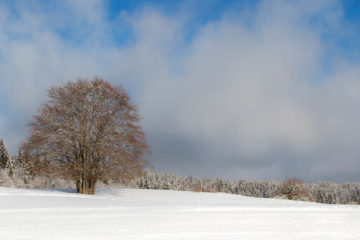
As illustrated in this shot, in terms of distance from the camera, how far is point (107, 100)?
78.4 feet

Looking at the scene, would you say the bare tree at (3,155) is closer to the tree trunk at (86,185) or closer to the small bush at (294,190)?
the tree trunk at (86,185)

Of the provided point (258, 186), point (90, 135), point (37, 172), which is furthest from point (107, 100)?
point (258, 186)

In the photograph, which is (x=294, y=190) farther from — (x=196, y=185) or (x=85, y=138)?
(x=85, y=138)

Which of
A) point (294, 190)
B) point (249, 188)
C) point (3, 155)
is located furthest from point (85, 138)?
point (249, 188)

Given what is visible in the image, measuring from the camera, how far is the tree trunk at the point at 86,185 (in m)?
23.9

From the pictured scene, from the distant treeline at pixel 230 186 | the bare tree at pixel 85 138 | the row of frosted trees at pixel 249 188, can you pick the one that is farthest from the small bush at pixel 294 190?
the row of frosted trees at pixel 249 188

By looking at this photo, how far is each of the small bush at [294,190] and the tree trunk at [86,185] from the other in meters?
30.5

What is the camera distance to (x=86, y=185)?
78.9ft

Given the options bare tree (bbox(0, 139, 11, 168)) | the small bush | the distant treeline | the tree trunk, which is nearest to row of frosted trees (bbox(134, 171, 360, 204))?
the distant treeline

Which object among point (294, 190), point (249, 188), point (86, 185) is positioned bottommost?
point (249, 188)

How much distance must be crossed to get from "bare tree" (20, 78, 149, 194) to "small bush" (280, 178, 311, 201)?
94.1 feet

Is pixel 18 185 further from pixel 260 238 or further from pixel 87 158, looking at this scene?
pixel 260 238

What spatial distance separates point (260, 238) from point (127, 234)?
3141 millimetres

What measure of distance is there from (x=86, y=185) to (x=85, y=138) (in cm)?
361
